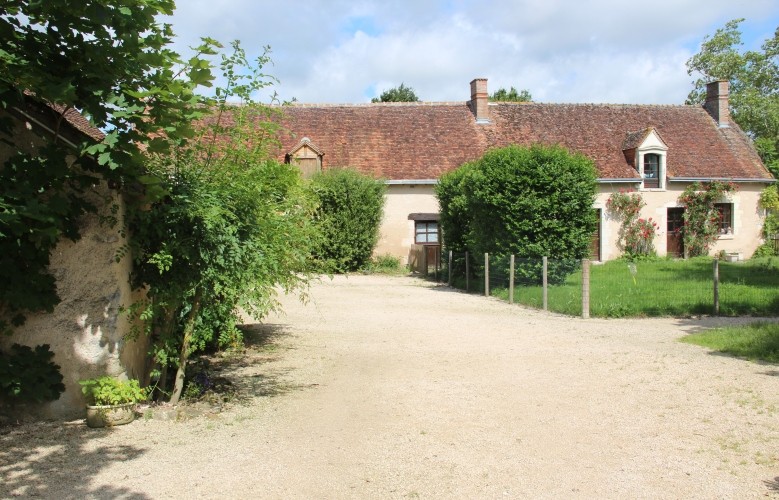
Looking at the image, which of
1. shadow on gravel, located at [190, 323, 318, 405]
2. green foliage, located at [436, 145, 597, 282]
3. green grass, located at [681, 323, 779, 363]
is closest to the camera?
shadow on gravel, located at [190, 323, 318, 405]

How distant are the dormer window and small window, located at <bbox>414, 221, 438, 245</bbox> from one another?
331 inches

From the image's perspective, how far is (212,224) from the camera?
6027 mm

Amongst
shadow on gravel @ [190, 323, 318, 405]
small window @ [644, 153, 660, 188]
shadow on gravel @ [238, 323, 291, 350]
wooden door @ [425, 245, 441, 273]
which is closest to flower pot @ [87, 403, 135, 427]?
shadow on gravel @ [190, 323, 318, 405]

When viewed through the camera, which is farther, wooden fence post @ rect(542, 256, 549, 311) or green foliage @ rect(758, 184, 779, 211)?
green foliage @ rect(758, 184, 779, 211)

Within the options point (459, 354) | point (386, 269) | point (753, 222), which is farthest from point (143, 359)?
point (753, 222)

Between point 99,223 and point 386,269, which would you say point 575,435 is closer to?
point 99,223

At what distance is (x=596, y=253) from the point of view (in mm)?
26797

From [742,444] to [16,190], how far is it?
6211 mm

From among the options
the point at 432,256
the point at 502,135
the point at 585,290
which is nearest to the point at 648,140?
the point at 502,135

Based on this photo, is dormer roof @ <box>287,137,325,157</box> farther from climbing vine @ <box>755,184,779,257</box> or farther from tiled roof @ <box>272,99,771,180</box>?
climbing vine @ <box>755,184,779,257</box>

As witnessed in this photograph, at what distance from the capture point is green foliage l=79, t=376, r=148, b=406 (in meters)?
6.08

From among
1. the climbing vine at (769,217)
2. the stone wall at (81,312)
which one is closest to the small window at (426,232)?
the climbing vine at (769,217)

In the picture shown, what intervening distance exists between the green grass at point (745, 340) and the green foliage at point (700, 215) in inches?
664

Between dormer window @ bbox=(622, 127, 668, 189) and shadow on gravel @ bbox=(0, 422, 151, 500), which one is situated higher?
dormer window @ bbox=(622, 127, 668, 189)
